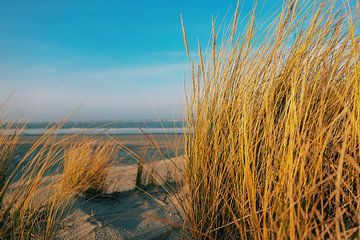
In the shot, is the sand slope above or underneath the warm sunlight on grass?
underneath

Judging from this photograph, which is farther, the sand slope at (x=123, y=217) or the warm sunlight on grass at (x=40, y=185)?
the sand slope at (x=123, y=217)

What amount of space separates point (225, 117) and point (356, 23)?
0.70 meters

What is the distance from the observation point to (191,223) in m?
1.43

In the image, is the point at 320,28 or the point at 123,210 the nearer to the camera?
the point at 320,28

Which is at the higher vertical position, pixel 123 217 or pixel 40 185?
pixel 40 185

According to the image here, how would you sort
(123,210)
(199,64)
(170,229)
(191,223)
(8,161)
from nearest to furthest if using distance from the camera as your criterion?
(191,223) → (199,64) → (170,229) → (8,161) → (123,210)

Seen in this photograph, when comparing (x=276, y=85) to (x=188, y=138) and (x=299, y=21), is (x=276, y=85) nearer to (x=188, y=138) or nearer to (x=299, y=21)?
(x=299, y=21)

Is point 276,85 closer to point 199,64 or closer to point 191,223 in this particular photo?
point 199,64

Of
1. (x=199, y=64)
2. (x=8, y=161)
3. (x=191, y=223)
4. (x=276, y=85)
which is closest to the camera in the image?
(x=276, y=85)

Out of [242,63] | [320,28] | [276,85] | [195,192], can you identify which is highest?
[320,28]

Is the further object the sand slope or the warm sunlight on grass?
the sand slope

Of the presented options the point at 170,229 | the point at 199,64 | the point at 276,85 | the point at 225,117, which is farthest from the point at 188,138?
the point at 170,229

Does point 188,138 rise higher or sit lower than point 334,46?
lower

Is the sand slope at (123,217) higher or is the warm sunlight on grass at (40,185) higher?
the warm sunlight on grass at (40,185)
